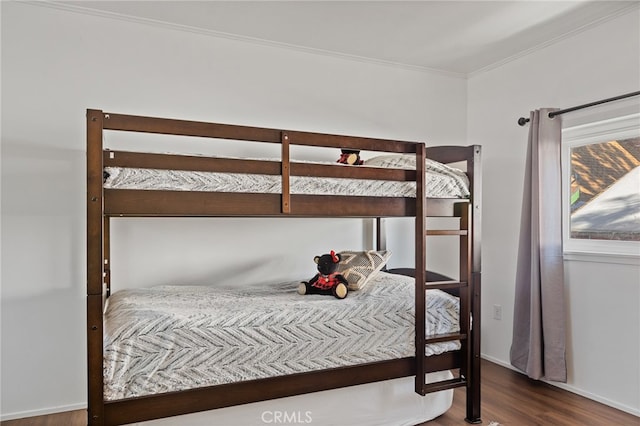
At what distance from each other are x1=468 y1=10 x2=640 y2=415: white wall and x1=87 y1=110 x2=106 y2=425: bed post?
9.06 ft

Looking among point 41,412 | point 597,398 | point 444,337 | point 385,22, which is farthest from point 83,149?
point 597,398

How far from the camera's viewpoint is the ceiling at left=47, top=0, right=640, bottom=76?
262 centimetres

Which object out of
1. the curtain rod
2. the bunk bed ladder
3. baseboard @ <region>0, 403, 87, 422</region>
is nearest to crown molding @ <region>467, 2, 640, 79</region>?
the curtain rod

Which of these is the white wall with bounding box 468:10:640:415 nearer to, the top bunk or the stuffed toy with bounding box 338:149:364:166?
the top bunk

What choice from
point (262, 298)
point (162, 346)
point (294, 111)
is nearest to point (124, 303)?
point (162, 346)

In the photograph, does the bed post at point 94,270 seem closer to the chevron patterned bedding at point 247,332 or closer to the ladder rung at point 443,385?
the chevron patterned bedding at point 247,332

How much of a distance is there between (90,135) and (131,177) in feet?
0.69

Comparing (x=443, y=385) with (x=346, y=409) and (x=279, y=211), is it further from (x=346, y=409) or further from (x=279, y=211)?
(x=279, y=211)

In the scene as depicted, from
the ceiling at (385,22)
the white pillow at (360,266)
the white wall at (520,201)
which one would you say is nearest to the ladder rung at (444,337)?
the white pillow at (360,266)

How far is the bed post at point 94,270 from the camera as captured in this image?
174 centimetres

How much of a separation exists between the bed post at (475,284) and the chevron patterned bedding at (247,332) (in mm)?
115

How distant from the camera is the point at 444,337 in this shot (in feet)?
7.93

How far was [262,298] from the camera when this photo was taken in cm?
237

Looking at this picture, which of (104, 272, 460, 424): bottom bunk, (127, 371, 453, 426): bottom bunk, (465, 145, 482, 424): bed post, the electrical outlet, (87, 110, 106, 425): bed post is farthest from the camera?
the electrical outlet
